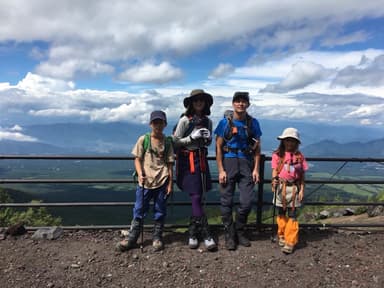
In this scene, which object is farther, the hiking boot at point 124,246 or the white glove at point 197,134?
the hiking boot at point 124,246

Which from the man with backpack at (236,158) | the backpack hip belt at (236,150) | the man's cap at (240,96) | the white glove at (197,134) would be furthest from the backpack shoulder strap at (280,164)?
the white glove at (197,134)

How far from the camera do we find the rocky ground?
13.5 ft

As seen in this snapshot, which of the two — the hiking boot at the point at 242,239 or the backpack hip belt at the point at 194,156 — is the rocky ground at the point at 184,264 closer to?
the hiking boot at the point at 242,239

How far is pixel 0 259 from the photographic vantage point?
4605mm

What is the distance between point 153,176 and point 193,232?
1.07m

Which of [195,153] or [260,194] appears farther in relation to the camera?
[260,194]

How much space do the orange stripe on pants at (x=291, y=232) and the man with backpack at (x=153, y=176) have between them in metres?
1.85

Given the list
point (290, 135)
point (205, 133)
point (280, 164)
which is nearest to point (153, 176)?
point (205, 133)

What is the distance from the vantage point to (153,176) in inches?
189

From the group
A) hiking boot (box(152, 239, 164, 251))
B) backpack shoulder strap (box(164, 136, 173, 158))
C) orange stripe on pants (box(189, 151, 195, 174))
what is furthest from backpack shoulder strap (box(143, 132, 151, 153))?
hiking boot (box(152, 239, 164, 251))

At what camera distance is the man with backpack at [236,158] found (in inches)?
192

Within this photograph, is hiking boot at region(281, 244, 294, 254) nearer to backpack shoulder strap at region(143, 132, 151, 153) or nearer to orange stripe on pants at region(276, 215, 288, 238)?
orange stripe on pants at region(276, 215, 288, 238)

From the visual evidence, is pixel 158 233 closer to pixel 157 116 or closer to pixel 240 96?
pixel 157 116

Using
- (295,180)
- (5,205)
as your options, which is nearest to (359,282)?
(295,180)
